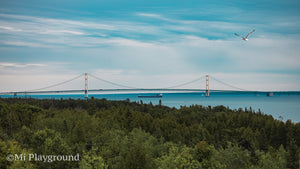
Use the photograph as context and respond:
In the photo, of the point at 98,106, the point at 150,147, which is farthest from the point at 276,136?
the point at 98,106

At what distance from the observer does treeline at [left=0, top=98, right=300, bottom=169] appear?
1232 inches

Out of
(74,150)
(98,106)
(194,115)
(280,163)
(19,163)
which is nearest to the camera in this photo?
(19,163)

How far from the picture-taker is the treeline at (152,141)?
3130 cm

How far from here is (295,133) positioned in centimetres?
4941

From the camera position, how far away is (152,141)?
43406 mm

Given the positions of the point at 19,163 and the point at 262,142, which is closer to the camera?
the point at 19,163

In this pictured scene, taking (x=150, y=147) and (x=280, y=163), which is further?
(x=150, y=147)

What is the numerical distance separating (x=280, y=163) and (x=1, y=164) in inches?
1026

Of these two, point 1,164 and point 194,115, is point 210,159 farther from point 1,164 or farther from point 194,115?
point 194,115

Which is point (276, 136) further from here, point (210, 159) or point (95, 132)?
point (95, 132)

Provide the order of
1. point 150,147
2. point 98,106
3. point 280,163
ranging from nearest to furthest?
point 280,163
point 150,147
point 98,106

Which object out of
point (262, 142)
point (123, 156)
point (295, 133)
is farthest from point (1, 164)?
point (295, 133)

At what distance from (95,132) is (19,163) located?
20.2 metres

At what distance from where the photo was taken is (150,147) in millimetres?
38688
